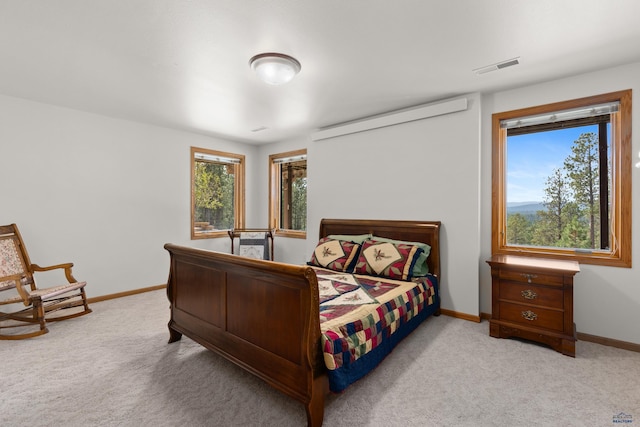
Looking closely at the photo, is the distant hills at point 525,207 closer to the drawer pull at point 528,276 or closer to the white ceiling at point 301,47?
the drawer pull at point 528,276

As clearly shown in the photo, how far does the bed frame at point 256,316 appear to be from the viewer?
1628 millimetres

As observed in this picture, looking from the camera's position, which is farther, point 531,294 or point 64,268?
point 64,268

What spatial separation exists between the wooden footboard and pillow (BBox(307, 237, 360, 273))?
162 centimetres

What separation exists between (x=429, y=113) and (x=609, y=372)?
2799 mm

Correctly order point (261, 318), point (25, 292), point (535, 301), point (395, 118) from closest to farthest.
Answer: point (261, 318) < point (535, 301) < point (25, 292) < point (395, 118)

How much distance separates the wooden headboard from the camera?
3.38m

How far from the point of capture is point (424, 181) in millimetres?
3555

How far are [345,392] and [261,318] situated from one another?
2.51 feet

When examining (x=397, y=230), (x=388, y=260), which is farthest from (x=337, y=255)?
(x=397, y=230)

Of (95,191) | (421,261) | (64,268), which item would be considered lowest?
(64,268)

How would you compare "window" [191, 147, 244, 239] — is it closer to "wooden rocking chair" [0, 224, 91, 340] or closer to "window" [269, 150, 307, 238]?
"window" [269, 150, 307, 238]

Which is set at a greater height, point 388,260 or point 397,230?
point 397,230

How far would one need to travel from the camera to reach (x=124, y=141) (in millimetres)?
4102

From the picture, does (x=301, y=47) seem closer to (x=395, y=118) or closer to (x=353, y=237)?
(x=395, y=118)
